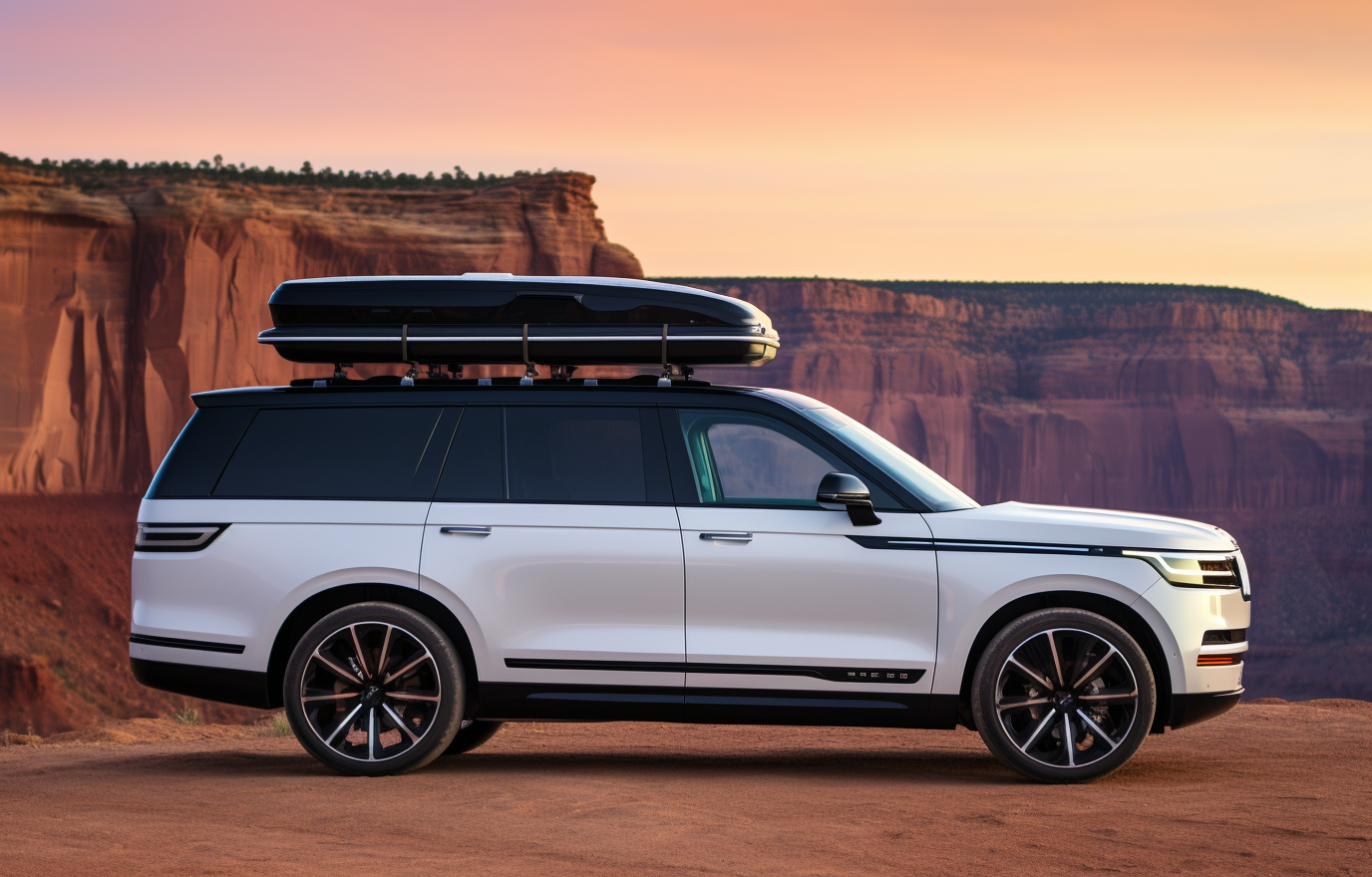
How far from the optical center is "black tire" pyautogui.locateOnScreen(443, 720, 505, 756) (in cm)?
816

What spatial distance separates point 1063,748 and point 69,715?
2651 cm

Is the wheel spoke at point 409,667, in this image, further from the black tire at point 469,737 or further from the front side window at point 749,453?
the front side window at point 749,453

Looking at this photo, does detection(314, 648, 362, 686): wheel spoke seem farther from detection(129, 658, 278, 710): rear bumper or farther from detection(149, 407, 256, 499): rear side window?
detection(149, 407, 256, 499): rear side window

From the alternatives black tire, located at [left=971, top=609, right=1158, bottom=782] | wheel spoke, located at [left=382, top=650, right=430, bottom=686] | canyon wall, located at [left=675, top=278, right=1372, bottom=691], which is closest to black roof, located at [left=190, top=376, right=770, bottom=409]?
wheel spoke, located at [left=382, top=650, right=430, bottom=686]

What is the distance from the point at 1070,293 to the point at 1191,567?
85.3 meters

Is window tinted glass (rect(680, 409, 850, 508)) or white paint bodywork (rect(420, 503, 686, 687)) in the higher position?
window tinted glass (rect(680, 409, 850, 508))

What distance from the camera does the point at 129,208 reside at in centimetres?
4403

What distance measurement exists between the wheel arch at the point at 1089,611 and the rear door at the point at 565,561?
1460 millimetres

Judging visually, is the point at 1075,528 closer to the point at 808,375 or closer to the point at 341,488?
the point at 341,488

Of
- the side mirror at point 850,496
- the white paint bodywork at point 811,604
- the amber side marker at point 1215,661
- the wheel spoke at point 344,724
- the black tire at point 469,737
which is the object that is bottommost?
the black tire at point 469,737

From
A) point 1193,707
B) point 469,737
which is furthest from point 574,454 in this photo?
point 1193,707

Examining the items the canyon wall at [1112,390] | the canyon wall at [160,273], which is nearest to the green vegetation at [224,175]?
the canyon wall at [160,273]

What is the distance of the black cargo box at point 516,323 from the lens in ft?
23.2

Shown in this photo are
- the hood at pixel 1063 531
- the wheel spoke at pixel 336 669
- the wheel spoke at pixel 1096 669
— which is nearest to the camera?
the wheel spoke at pixel 1096 669
